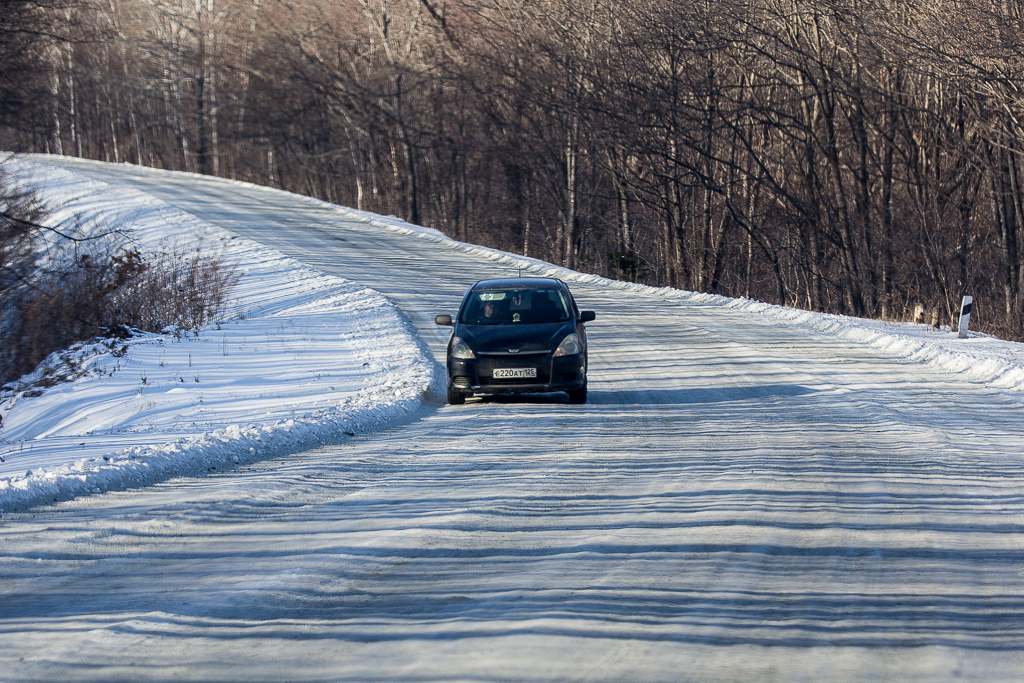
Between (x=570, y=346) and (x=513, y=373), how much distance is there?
82 cm

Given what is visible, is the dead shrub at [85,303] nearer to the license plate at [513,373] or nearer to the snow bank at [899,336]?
the license plate at [513,373]

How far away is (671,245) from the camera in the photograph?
4162 centimetres

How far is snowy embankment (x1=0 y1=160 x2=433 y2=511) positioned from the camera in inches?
318

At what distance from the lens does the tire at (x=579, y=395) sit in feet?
39.5

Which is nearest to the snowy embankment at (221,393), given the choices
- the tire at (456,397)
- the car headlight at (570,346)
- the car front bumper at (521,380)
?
the tire at (456,397)

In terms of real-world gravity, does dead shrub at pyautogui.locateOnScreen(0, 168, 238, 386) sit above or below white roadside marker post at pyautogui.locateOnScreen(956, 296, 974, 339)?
above

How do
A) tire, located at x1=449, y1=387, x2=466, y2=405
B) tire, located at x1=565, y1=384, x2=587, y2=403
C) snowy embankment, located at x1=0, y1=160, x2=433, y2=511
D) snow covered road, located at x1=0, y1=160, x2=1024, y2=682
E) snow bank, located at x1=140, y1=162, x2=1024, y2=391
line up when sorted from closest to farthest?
snow covered road, located at x1=0, y1=160, x2=1024, y2=682, snowy embankment, located at x1=0, y1=160, x2=433, y2=511, tire, located at x1=565, y1=384, x2=587, y2=403, tire, located at x1=449, y1=387, x2=466, y2=405, snow bank, located at x1=140, y1=162, x2=1024, y2=391

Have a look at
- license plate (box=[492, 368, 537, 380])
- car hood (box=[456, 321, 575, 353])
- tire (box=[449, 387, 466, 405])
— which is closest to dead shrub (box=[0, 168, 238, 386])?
tire (box=[449, 387, 466, 405])

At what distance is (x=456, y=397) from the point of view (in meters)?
12.2

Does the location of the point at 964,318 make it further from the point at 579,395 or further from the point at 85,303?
the point at 85,303

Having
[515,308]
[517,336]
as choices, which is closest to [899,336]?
[515,308]

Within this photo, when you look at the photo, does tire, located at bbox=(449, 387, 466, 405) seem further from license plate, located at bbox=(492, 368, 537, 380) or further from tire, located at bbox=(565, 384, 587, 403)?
tire, located at bbox=(565, 384, 587, 403)

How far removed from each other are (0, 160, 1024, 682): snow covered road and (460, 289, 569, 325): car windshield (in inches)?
92.3

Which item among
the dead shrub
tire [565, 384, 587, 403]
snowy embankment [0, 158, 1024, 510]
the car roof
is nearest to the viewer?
snowy embankment [0, 158, 1024, 510]
